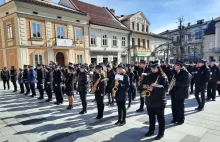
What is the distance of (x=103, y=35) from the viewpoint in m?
23.8

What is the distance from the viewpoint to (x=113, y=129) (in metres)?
4.67

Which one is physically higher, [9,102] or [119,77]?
[119,77]

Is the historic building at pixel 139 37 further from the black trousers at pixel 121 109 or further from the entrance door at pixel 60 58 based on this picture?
the black trousers at pixel 121 109

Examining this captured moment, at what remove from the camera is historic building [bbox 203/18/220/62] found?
119 feet

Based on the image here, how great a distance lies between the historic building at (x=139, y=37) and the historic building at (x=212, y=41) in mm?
14555

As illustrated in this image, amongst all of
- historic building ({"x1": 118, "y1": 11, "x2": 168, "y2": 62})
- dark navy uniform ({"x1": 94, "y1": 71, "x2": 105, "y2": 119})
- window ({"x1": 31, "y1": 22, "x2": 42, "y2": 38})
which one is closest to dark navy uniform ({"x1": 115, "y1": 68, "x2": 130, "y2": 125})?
dark navy uniform ({"x1": 94, "y1": 71, "x2": 105, "y2": 119})

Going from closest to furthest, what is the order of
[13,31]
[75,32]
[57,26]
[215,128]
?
[215,128]
[13,31]
[57,26]
[75,32]

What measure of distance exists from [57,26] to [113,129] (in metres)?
16.8

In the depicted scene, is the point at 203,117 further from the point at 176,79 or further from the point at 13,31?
the point at 13,31

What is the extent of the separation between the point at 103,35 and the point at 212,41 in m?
29.5

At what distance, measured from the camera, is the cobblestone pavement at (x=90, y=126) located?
164 inches

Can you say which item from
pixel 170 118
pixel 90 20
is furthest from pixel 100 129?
pixel 90 20

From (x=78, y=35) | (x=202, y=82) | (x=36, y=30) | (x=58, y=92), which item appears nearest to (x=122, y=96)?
(x=202, y=82)

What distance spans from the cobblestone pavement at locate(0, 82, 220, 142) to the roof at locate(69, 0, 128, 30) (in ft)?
57.8
